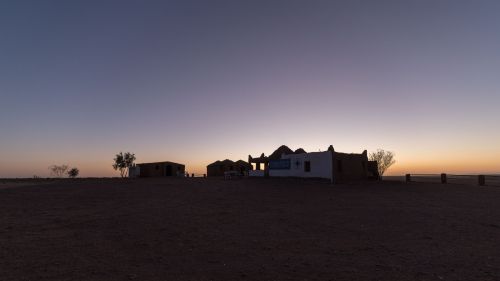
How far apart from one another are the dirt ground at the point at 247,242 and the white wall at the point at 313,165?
1994cm

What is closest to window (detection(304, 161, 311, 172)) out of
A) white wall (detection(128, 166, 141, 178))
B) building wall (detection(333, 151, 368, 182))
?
building wall (detection(333, 151, 368, 182))

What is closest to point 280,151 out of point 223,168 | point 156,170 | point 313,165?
point 313,165

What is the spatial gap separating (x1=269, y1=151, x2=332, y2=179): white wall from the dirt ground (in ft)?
65.4

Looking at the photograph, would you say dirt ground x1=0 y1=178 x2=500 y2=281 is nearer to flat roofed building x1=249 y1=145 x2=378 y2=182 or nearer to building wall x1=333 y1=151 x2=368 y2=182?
flat roofed building x1=249 y1=145 x2=378 y2=182

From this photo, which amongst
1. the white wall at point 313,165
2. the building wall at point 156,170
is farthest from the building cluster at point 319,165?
the building wall at point 156,170

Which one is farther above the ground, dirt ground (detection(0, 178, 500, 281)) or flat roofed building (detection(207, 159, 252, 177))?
flat roofed building (detection(207, 159, 252, 177))

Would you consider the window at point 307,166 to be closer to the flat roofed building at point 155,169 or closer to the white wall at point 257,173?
the white wall at point 257,173

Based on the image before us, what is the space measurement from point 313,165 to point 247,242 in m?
31.2

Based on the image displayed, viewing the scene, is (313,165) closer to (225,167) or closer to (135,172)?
(225,167)

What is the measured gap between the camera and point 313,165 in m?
41.8

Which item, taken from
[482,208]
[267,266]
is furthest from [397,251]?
[482,208]

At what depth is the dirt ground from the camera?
8.56 meters

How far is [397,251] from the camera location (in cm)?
1057

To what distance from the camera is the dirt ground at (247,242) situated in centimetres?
856
